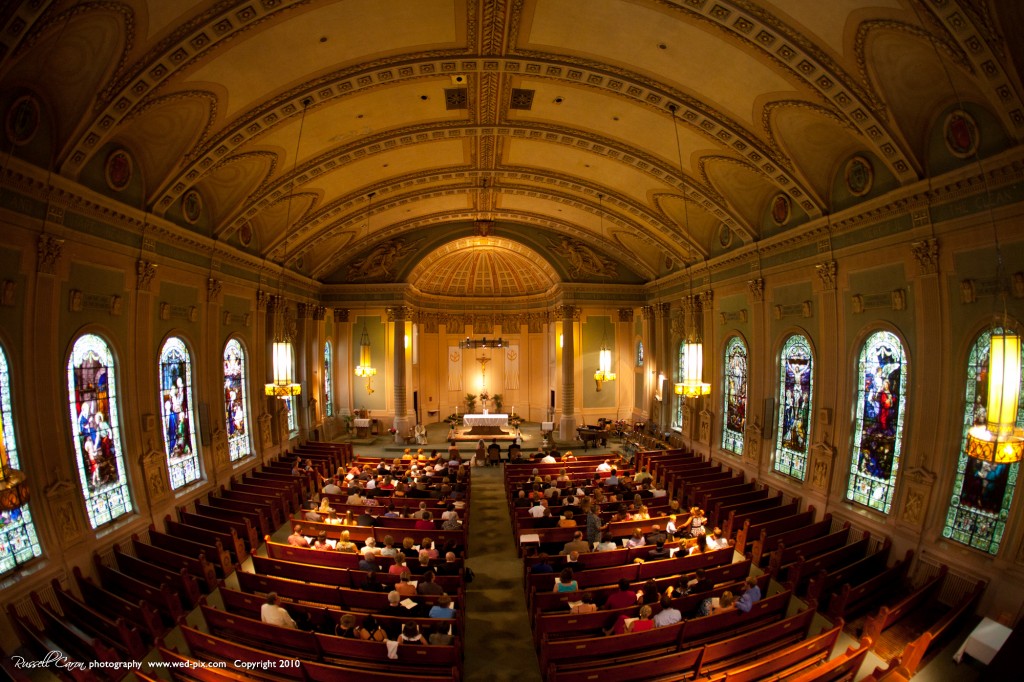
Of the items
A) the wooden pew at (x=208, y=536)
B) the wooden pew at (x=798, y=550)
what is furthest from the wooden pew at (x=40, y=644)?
the wooden pew at (x=798, y=550)

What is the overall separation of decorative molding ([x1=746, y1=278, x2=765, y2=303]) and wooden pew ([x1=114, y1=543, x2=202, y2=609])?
56.7ft

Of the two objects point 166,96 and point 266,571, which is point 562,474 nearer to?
point 266,571

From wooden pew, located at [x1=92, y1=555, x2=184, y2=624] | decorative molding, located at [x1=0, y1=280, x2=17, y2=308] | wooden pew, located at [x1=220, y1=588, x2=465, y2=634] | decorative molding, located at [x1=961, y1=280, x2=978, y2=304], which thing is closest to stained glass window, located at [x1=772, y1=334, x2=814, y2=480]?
decorative molding, located at [x1=961, y1=280, x2=978, y2=304]

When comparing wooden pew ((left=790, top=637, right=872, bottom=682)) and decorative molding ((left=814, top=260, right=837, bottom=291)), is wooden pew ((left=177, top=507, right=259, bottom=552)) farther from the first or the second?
decorative molding ((left=814, top=260, right=837, bottom=291))

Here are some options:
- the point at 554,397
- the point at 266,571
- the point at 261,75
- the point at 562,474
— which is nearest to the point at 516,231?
the point at 554,397

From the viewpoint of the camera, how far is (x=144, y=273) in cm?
1257

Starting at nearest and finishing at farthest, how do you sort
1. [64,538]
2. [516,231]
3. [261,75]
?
[64,538] → [261,75] → [516,231]

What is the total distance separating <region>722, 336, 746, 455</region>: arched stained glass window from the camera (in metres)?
17.7

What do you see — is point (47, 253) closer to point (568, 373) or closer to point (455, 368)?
point (568, 373)

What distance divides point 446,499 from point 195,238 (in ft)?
35.4

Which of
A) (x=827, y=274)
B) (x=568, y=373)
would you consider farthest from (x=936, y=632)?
(x=568, y=373)

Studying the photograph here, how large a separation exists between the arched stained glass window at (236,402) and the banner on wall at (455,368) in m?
14.2

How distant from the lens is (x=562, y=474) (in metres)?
16.6

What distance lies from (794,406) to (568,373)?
12.8 metres
